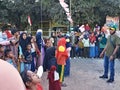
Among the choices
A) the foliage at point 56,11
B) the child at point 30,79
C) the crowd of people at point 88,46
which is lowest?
the crowd of people at point 88,46

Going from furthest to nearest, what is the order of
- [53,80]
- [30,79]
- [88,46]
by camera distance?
1. [88,46]
2. [53,80]
3. [30,79]

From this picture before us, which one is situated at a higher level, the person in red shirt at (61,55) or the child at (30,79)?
the child at (30,79)

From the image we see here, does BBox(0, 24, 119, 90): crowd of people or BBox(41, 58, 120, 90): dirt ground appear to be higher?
BBox(0, 24, 119, 90): crowd of people

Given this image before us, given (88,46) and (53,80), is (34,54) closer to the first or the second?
(53,80)

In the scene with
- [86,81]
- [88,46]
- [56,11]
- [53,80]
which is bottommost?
[88,46]

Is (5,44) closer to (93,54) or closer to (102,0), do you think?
(93,54)

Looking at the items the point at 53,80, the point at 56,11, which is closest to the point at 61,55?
the point at 53,80

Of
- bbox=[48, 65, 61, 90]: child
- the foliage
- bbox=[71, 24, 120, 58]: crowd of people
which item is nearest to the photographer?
bbox=[48, 65, 61, 90]: child

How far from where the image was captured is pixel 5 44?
826cm

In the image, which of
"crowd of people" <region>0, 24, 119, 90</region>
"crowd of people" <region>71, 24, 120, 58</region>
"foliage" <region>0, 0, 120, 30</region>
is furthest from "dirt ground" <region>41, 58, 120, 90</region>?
"foliage" <region>0, 0, 120, 30</region>

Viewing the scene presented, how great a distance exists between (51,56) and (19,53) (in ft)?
3.65

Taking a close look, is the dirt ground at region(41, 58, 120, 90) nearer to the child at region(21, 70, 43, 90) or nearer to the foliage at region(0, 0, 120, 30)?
the child at region(21, 70, 43, 90)

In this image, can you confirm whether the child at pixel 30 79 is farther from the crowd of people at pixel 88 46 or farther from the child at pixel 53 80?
the crowd of people at pixel 88 46

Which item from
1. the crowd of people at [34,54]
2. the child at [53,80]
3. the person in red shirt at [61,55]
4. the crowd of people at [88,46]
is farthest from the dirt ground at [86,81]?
the crowd of people at [88,46]
